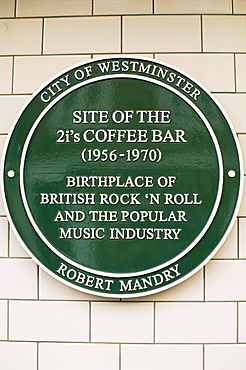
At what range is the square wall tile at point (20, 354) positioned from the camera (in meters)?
2.00

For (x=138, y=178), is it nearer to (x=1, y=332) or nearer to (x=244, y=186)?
(x=244, y=186)

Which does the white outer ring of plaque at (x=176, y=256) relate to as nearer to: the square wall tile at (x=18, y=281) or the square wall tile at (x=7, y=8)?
the square wall tile at (x=18, y=281)

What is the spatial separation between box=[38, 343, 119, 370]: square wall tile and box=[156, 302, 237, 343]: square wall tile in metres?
0.28

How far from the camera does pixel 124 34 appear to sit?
204cm

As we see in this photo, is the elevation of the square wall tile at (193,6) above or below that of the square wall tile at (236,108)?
above

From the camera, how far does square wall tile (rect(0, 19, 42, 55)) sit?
2.07m

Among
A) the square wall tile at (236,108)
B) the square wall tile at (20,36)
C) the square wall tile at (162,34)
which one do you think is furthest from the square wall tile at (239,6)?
the square wall tile at (20,36)

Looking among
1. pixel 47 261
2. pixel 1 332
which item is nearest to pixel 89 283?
pixel 47 261

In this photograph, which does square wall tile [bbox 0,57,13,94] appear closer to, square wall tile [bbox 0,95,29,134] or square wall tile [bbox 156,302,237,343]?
square wall tile [bbox 0,95,29,134]

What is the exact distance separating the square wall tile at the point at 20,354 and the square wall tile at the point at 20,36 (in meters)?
1.58

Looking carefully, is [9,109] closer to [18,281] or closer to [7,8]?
[7,8]

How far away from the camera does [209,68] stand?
6.63 ft

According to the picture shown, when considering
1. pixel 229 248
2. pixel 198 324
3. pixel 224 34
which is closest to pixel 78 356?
pixel 198 324

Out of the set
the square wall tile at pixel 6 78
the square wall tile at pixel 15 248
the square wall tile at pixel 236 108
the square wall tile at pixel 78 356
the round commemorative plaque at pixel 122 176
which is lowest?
the square wall tile at pixel 78 356
